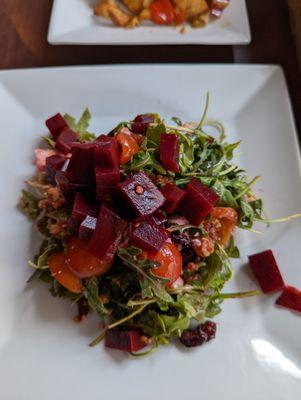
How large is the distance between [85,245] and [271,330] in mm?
830

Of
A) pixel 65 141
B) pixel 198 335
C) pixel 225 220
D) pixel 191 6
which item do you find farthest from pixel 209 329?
pixel 191 6

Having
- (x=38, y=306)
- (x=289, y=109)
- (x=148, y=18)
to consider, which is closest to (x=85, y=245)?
(x=38, y=306)

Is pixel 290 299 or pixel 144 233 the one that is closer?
pixel 144 233

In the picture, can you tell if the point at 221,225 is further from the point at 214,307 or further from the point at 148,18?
the point at 148,18

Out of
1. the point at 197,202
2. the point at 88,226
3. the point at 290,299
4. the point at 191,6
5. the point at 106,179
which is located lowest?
the point at 290,299

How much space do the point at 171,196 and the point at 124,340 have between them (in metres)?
0.59

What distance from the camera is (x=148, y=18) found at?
2521 mm

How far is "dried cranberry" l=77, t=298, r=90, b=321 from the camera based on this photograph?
6.27 ft

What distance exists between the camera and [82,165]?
5.90 feet

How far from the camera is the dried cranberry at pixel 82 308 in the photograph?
1912 mm

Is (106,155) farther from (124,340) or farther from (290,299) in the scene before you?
(290,299)

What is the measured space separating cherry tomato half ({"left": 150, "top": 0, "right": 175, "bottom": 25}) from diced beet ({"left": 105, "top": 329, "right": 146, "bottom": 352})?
1630 millimetres

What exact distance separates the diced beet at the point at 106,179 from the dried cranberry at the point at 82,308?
0.47 meters

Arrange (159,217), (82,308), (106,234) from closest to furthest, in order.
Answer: (106,234)
(159,217)
(82,308)
